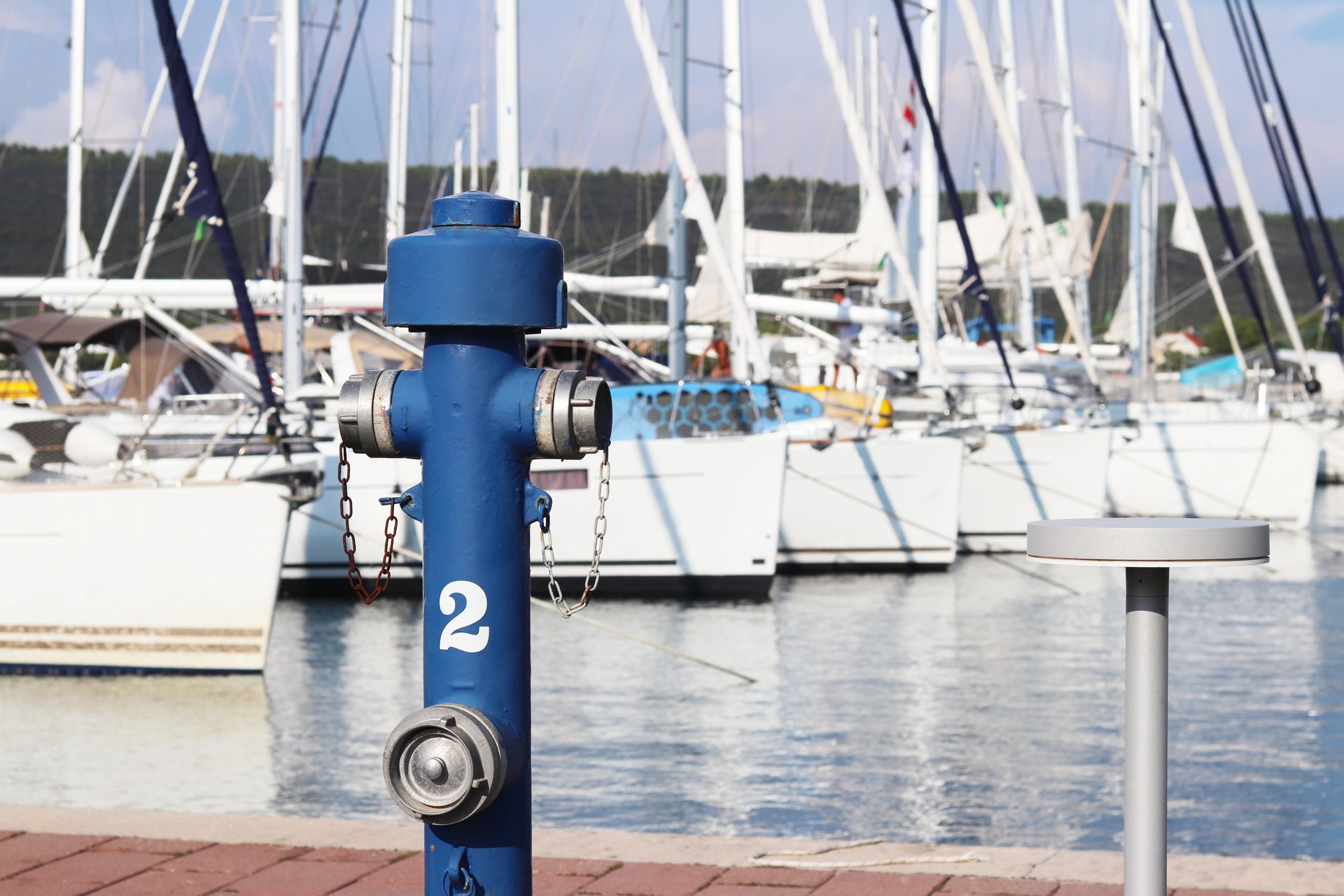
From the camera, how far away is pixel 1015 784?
6602mm

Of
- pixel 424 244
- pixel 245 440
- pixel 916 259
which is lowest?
pixel 245 440

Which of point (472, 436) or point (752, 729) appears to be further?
point (752, 729)

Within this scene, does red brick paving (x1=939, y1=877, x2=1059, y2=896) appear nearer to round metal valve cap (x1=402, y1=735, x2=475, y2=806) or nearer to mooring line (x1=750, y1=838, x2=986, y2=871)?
mooring line (x1=750, y1=838, x2=986, y2=871)

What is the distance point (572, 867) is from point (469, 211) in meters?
2.13

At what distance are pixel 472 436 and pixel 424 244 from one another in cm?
33

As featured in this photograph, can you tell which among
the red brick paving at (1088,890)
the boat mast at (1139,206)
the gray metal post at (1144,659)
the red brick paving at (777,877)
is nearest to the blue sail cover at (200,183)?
Result: the red brick paving at (777,877)

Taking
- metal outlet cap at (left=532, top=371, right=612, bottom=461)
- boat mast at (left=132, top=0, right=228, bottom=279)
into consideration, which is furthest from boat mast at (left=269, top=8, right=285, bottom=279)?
metal outlet cap at (left=532, top=371, right=612, bottom=461)

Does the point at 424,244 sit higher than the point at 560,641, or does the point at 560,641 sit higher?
the point at 424,244

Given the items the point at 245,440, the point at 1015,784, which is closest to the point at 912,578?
the point at 245,440

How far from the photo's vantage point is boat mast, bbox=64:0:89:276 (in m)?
18.9

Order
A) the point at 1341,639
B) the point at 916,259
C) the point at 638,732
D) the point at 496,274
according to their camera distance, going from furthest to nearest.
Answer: the point at 916,259 → the point at 1341,639 → the point at 638,732 → the point at 496,274

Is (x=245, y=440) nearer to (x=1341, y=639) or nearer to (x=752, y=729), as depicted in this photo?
(x=752, y=729)

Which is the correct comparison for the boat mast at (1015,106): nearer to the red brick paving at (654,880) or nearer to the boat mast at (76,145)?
the boat mast at (76,145)

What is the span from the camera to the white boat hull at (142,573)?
943 cm
